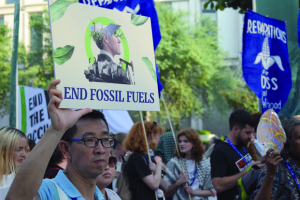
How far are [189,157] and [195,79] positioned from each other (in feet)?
72.5

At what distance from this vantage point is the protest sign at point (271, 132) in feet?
9.70

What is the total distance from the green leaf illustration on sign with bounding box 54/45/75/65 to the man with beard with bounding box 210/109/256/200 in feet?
7.46

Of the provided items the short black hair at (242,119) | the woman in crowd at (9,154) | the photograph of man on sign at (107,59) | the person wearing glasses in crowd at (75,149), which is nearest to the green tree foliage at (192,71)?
the short black hair at (242,119)

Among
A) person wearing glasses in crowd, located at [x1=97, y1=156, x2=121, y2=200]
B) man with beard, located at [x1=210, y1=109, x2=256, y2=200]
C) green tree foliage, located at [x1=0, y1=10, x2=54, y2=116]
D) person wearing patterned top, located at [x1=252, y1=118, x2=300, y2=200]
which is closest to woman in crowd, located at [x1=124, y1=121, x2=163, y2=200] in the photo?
man with beard, located at [x1=210, y1=109, x2=256, y2=200]

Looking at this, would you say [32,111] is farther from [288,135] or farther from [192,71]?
[192,71]

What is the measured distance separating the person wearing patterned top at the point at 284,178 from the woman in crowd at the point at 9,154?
2156 millimetres

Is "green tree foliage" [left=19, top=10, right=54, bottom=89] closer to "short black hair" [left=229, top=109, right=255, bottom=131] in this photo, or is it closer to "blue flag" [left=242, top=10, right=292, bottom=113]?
"blue flag" [left=242, top=10, right=292, bottom=113]

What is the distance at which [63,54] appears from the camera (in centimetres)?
223

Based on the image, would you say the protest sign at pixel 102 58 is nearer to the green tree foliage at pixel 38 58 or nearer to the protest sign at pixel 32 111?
the protest sign at pixel 32 111

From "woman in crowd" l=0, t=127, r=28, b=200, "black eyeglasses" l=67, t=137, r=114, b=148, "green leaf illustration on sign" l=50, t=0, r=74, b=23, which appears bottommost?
"woman in crowd" l=0, t=127, r=28, b=200

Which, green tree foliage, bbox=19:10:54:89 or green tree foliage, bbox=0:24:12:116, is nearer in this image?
green tree foliage, bbox=0:24:12:116

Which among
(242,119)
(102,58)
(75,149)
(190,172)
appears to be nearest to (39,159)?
(75,149)

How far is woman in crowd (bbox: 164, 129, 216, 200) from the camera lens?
4891 mm

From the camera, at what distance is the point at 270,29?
4.84 m
